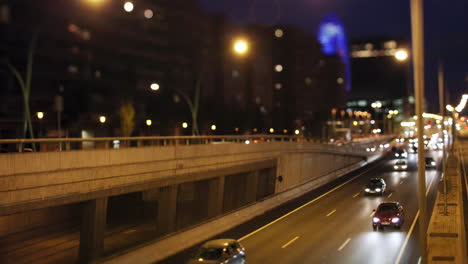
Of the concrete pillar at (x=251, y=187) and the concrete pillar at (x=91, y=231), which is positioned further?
the concrete pillar at (x=251, y=187)

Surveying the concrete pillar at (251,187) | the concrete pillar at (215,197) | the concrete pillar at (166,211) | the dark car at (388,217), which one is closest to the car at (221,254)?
the concrete pillar at (166,211)

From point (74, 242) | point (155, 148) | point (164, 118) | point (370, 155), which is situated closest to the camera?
point (155, 148)

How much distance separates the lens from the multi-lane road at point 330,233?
70.3 feet

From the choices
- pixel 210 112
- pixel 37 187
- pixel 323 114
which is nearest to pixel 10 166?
pixel 37 187

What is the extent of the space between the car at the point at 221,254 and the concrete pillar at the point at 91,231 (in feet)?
13.4

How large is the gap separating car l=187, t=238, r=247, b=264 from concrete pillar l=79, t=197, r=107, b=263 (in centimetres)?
409

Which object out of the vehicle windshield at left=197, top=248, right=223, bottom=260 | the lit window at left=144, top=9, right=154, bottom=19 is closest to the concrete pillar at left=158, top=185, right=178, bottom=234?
the vehicle windshield at left=197, top=248, right=223, bottom=260

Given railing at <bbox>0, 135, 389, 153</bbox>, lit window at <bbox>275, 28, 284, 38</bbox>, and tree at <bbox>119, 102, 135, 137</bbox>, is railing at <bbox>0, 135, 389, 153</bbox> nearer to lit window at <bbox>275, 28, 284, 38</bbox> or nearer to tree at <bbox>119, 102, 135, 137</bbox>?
tree at <bbox>119, 102, 135, 137</bbox>

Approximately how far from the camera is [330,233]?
27.0 m

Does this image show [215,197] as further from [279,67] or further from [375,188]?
[279,67]

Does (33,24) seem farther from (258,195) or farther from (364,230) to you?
(364,230)

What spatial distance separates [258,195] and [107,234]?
12783mm

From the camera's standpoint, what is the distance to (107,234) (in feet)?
107

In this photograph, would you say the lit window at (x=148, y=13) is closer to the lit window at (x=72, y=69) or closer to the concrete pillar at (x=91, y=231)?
the lit window at (x=72, y=69)
